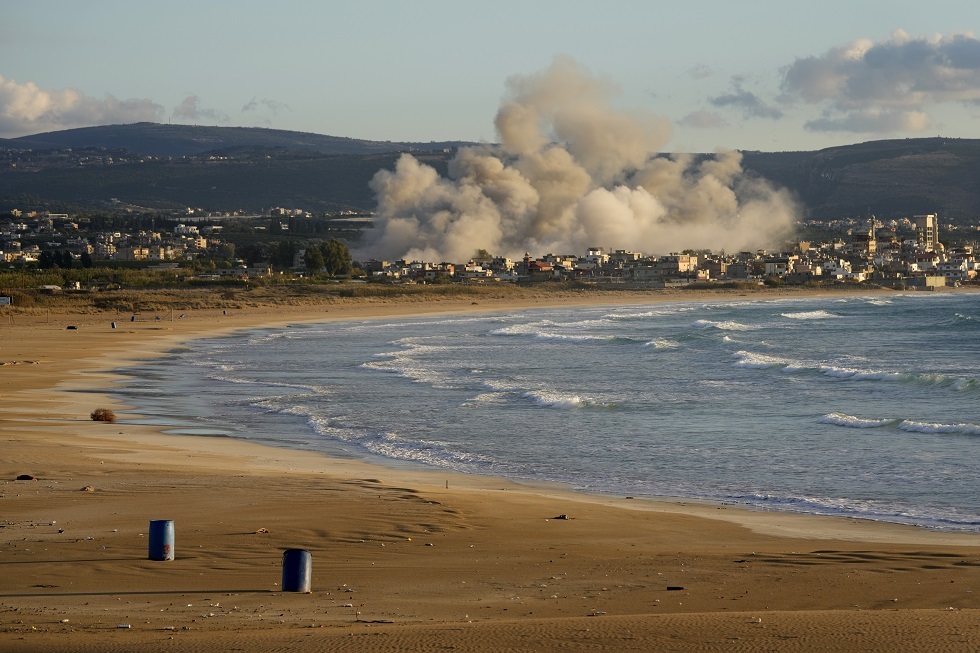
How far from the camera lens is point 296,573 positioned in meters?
10.2

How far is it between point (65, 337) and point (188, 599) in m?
45.1

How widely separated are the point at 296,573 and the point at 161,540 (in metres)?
1.77

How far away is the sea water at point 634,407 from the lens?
18844 mm

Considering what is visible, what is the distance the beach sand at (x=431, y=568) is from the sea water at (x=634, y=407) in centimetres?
193

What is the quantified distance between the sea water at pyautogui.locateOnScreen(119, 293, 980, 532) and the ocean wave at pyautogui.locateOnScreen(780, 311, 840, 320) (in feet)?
52.0

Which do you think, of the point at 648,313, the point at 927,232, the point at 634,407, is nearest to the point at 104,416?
the point at 634,407

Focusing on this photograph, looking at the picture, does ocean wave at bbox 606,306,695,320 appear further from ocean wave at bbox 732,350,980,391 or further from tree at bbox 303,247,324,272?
tree at bbox 303,247,324,272

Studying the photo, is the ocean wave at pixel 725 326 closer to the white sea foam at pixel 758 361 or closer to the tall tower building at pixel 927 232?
the white sea foam at pixel 758 361

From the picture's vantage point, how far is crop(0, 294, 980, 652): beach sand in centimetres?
876

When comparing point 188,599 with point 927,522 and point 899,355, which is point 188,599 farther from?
point 899,355

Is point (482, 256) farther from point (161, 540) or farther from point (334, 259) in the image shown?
point (161, 540)

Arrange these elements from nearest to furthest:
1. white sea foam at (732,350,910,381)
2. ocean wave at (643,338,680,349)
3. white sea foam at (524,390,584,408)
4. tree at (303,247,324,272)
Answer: white sea foam at (524,390,584,408), white sea foam at (732,350,910,381), ocean wave at (643,338,680,349), tree at (303,247,324,272)

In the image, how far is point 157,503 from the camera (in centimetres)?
1465

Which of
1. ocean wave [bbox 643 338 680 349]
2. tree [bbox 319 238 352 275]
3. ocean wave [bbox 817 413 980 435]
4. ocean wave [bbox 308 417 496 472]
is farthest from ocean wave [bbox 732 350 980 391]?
tree [bbox 319 238 352 275]
